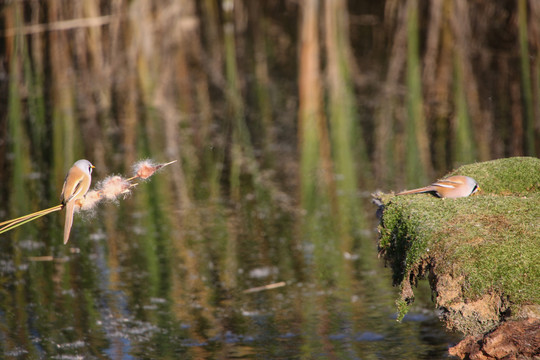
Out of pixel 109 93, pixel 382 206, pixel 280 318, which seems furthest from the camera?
pixel 109 93

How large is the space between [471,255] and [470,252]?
0.05ft

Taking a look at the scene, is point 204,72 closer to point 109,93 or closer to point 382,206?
point 109,93

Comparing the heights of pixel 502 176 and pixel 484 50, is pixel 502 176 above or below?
below

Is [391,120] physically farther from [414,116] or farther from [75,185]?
[75,185]

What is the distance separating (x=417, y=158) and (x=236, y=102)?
12.5 feet

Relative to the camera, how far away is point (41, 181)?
9.50 metres

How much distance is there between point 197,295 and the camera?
666 centimetres

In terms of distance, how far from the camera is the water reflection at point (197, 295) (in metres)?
5.66

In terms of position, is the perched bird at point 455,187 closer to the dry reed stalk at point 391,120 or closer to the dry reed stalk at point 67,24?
the dry reed stalk at point 391,120

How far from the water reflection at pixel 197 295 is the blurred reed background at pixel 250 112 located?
4 cm

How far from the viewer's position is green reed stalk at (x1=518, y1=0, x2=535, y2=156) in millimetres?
10250

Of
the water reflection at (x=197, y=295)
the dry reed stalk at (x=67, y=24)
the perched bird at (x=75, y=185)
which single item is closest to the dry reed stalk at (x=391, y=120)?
the water reflection at (x=197, y=295)

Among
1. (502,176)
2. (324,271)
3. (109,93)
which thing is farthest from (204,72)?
(502,176)

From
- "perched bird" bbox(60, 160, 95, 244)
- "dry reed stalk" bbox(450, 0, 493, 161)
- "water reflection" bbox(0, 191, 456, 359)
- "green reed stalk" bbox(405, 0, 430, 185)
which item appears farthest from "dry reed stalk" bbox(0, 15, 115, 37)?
"perched bird" bbox(60, 160, 95, 244)
